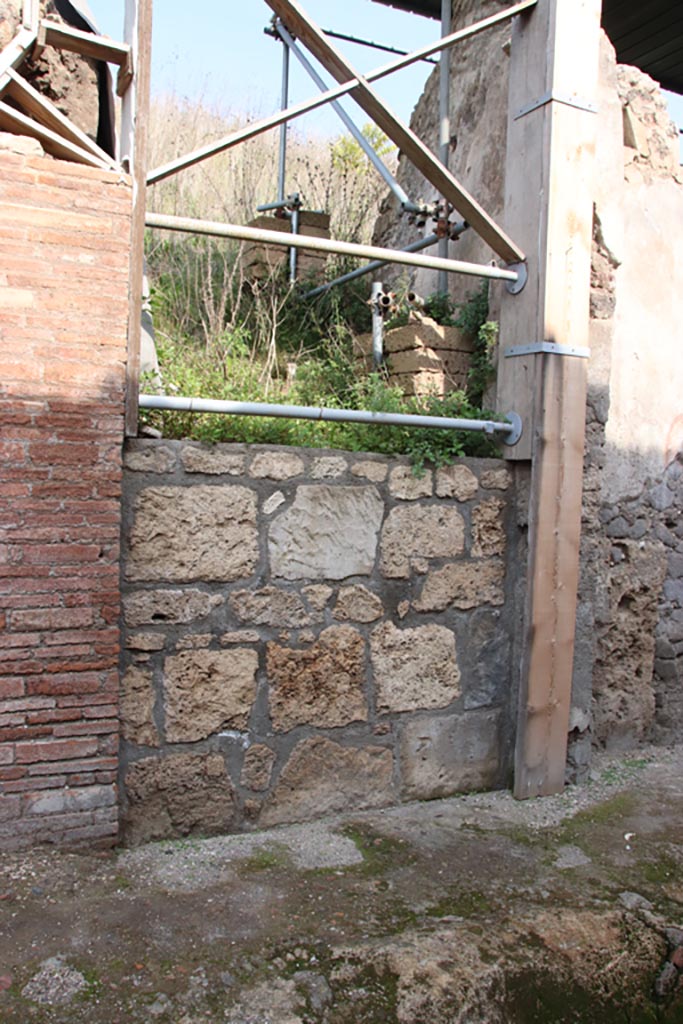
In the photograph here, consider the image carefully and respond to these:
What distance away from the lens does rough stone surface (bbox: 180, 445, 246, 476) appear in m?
3.31

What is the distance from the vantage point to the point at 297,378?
4.98 metres

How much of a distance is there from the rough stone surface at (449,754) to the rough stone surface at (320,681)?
1.05 ft

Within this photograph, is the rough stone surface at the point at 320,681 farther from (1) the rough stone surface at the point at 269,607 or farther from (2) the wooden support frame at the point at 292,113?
(2) the wooden support frame at the point at 292,113

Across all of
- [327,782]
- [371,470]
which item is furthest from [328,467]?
[327,782]

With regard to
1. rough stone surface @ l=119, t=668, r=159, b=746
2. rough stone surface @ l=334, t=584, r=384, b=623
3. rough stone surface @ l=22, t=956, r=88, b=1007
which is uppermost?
rough stone surface @ l=334, t=584, r=384, b=623

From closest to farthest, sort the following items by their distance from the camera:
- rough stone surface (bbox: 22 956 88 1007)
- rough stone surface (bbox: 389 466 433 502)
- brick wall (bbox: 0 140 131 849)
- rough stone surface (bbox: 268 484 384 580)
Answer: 1. rough stone surface (bbox: 22 956 88 1007)
2. brick wall (bbox: 0 140 131 849)
3. rough stone surface (bbox: 268 484 384 580)
4. rough stone surface (bbox: 389 466 433 502)

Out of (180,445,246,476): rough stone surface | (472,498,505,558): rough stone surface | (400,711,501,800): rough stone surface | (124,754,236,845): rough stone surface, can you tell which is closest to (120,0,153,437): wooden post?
(180,445,246,476): rough stone surface

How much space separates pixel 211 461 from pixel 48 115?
135 centimetres

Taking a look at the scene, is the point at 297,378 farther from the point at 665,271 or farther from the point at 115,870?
the point at 115,870

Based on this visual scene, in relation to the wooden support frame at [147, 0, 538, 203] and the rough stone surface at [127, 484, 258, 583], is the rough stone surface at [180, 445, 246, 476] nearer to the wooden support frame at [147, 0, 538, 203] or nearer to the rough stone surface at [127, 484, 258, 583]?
the rough stone surface at [127, 484, 258, 583]

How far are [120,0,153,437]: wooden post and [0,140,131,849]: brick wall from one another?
0.29 ft

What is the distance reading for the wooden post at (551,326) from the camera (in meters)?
3.88

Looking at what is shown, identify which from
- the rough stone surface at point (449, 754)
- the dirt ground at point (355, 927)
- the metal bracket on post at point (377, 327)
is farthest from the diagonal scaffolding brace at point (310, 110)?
the dirt ground at point (355, 927)

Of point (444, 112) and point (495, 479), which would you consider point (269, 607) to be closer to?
point (495, 479)
